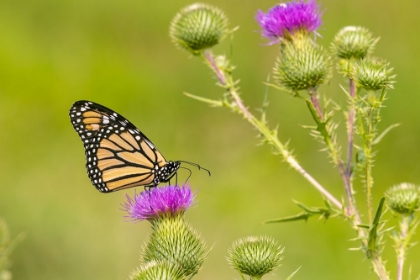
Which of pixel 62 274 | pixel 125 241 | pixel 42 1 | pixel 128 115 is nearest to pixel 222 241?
pixel 125 241

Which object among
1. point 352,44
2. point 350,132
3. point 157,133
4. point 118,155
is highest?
point 157,133

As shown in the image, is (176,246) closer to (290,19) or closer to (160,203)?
(160,203)

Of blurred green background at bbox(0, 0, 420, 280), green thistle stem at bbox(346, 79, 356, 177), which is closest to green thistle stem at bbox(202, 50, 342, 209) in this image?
green thistle stem at bbox(346, 79, 356, 177)

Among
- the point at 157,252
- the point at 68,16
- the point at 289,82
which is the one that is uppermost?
the point at 68,16

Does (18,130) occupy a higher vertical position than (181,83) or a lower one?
lower

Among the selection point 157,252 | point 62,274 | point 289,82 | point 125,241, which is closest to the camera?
point 157,252

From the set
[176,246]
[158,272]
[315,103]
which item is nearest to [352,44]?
[315,103]

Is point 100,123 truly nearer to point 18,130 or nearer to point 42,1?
point 18,130

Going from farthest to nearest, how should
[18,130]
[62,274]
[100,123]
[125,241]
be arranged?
[18,130]
[125,241]
[62,274]
[100,123]
